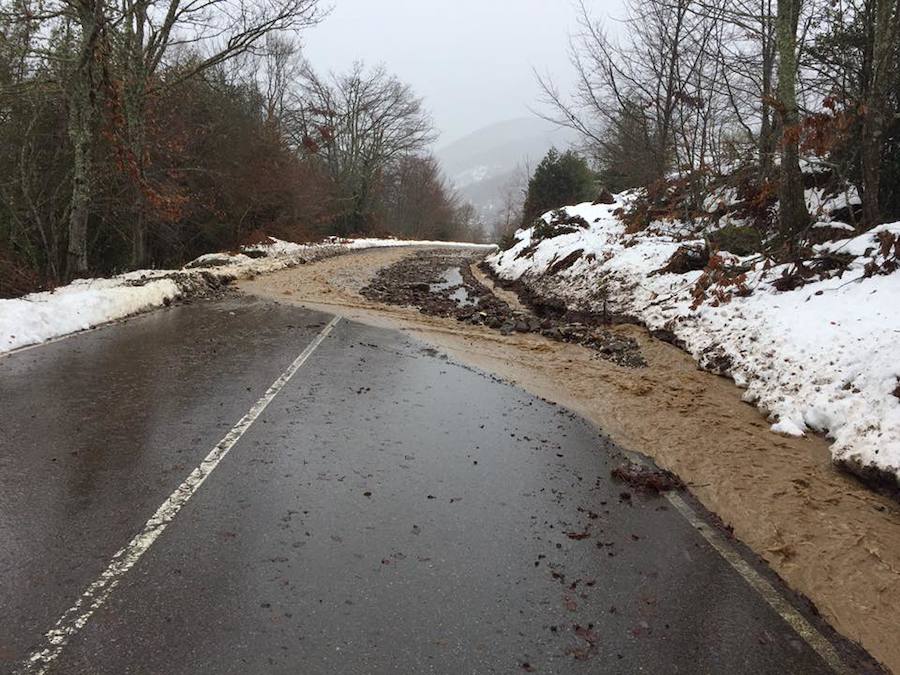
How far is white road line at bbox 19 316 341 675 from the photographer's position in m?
2.62

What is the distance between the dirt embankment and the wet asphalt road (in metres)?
0.49

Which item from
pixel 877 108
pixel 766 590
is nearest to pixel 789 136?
pixel 877 108

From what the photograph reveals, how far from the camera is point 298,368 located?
7914 mm

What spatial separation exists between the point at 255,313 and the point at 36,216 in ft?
26.7

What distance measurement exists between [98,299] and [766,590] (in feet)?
36.5

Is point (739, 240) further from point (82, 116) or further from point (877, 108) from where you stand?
point (82, 116)

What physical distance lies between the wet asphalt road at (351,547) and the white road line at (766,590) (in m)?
0.06

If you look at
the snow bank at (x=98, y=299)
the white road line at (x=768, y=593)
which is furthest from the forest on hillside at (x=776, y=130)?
the snow bank at (x=98, y=299)

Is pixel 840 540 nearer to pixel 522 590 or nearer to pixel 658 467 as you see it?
pixel 658 467

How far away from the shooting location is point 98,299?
10.7 m

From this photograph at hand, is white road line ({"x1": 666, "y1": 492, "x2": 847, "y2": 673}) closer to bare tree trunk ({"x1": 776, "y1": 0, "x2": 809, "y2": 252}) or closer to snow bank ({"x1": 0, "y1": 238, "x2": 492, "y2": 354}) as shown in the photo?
bare tree trunk ({"x1": 776, "y1": 0, "x2": 809, "y2": 252})

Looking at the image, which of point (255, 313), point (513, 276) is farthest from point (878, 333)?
point (513, 276)

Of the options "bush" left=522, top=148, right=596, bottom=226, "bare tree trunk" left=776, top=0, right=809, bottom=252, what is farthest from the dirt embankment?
"bush" left=522, top=148, right=596, bottom=226

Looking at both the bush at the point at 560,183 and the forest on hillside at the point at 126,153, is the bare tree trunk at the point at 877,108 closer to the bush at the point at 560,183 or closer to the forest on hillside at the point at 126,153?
the forest on hillside at the point at 126,153
